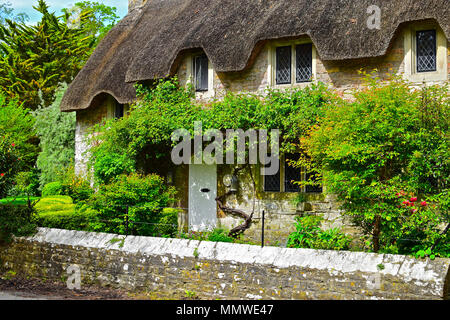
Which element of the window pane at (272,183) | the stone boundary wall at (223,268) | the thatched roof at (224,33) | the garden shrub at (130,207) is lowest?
the stone boundary wall at (223,268)

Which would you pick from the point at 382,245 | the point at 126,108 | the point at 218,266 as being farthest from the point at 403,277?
the point at 126,108

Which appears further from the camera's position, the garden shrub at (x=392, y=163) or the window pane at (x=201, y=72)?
the window pane at (x=201, y=72)

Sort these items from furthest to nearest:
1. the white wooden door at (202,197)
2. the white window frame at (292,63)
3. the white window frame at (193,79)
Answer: the white wooden door at (202,197) → the white window frame at (193,79) → the white window frame at (292,63)

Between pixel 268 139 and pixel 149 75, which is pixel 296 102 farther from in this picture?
pixel 149 75

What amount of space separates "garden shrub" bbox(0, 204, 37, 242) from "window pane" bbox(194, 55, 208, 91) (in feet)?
19.2

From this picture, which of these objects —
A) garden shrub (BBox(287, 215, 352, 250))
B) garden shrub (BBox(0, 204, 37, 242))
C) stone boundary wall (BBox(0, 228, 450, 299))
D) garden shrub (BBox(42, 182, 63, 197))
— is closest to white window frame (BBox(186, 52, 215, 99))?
garden shrub (BBox(287, 215, 352, 250))

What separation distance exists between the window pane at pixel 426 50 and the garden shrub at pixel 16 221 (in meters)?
8.90

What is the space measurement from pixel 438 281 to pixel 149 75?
10.6 m

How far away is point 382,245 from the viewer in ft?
29.9

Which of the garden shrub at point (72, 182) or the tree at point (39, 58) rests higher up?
the tree at point (39, 58)

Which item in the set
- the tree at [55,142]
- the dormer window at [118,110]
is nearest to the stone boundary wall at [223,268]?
the dormer window at [118,110]

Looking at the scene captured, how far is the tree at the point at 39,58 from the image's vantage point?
27.2 m

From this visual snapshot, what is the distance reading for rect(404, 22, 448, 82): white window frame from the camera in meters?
11.5

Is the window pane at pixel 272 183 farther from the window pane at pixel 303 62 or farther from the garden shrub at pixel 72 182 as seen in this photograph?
the garden shrub at pixel 72 182
